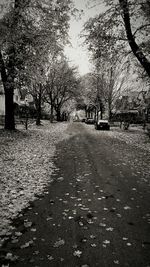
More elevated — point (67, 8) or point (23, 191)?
point (67, 8)

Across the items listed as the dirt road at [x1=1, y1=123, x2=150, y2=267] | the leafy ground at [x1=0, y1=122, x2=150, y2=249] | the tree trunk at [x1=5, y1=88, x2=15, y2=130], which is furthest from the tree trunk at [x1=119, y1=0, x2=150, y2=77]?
the tree trunk at [x1=5, y1=88, x2=15, y2=130]


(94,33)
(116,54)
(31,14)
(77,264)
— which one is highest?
(31,14)

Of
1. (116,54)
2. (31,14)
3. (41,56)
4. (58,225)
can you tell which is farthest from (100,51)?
(58,225)

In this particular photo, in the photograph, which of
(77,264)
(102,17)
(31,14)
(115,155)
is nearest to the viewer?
(77,264)

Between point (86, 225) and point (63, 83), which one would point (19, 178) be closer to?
point (86, 225)

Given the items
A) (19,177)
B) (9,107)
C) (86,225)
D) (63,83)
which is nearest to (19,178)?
(19,177)

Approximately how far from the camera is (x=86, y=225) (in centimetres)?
521

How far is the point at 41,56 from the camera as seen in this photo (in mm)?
19641

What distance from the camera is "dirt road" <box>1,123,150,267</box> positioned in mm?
4105

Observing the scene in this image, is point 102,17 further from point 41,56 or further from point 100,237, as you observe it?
point 100,237

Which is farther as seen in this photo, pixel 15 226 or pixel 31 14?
pixel 31 14

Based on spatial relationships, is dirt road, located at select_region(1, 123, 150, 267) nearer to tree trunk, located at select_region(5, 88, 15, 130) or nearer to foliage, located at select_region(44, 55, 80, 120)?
tree trunk, located at select_region(5, 88, 15, 130)

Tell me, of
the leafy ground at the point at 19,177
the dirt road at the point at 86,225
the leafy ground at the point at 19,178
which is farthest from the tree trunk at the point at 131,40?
the dirt road at the point at 86,225

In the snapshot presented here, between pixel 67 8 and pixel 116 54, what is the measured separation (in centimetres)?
737
